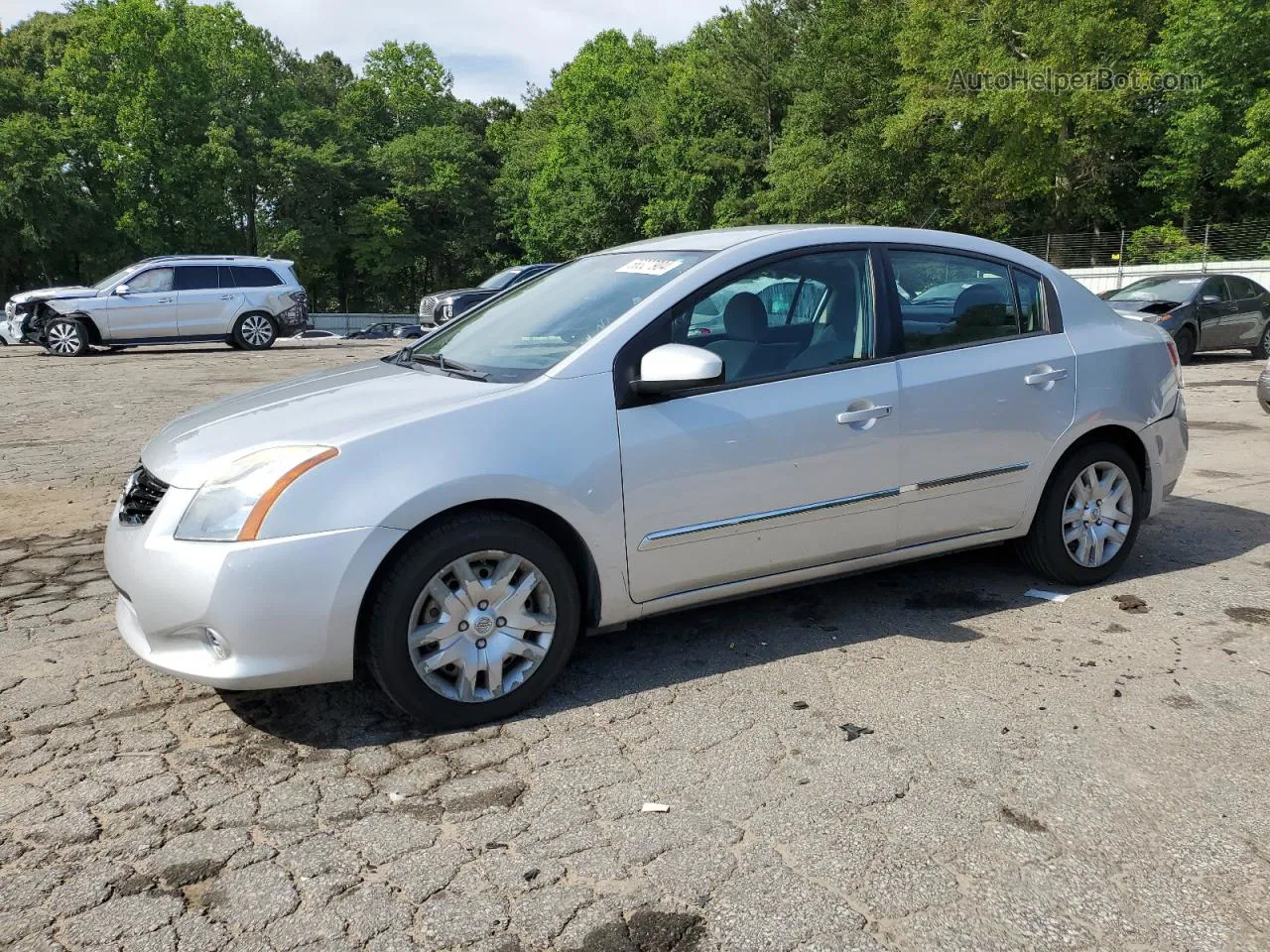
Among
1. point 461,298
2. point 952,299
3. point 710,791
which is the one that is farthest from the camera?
point 461,298

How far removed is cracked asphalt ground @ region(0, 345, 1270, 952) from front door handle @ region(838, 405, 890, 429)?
900 millimetres

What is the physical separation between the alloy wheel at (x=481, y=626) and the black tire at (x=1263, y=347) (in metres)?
17.9

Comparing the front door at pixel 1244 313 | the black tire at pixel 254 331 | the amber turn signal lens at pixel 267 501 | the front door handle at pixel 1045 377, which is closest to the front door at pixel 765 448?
the front door handle at pixel 1045 377

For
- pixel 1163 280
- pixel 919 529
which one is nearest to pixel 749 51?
pixel 1163 280

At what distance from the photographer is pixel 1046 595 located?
4.92 m

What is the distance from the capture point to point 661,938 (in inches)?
96.6

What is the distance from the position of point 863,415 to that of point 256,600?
2362 millimetres

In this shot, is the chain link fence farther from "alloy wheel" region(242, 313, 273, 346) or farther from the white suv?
the white suv

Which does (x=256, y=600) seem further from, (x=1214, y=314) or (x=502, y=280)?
(x=502, y=280)

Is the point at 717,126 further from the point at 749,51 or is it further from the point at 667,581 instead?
the point at 667,581

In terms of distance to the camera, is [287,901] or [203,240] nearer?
[287,901]

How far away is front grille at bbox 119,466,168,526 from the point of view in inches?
142

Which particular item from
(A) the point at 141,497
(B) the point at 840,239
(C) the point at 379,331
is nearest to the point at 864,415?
(B) the point at 840,239

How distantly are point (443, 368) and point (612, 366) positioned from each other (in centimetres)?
84
